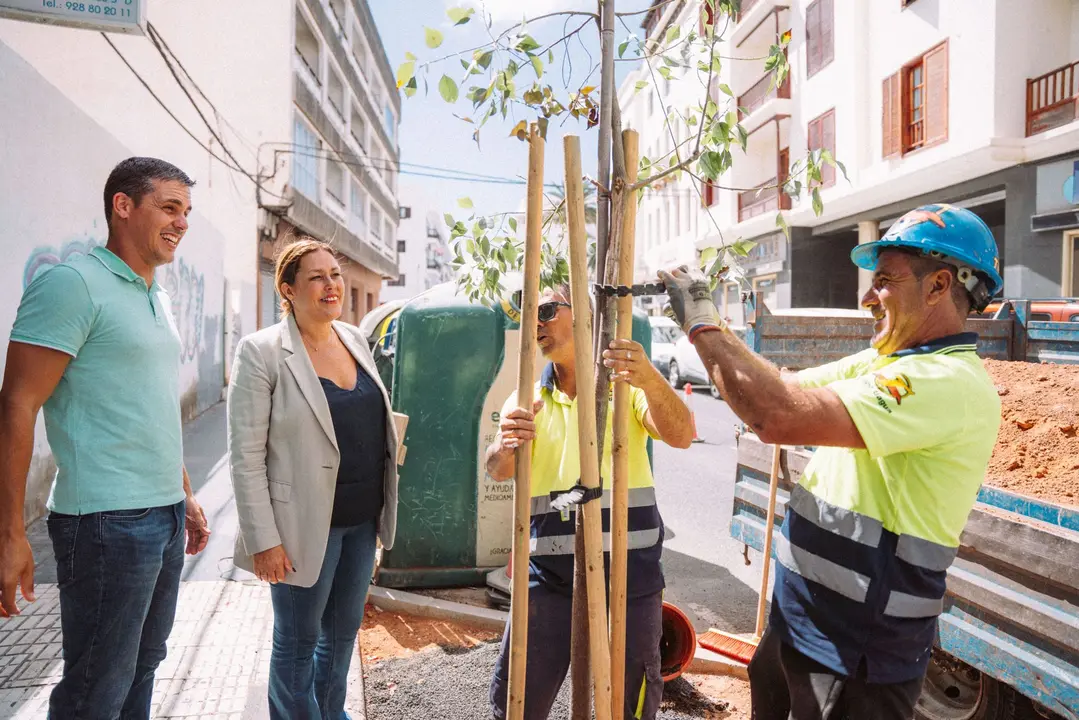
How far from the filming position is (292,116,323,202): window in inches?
723

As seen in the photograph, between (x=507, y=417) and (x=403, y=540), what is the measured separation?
310 centimetres

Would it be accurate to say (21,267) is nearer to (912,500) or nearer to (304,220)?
(912,500)

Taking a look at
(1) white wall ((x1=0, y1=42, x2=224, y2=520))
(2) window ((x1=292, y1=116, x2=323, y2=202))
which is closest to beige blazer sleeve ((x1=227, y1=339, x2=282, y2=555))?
(1) white wall ((x1=0, y1=42, x2=224, y2=520))

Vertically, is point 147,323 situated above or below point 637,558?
above

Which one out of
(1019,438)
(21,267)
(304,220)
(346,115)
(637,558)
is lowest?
(637,558)

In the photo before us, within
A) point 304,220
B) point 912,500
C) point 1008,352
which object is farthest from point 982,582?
point 304,220

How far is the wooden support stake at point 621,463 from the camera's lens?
157 centimetres

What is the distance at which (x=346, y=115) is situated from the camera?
25.9m

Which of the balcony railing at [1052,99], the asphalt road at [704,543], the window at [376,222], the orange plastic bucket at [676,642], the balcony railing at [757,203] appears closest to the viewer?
the orange plastic bucket at [676,642]

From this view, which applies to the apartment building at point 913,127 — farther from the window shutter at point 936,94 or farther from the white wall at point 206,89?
the white wall at point 206,89

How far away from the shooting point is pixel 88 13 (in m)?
4.40

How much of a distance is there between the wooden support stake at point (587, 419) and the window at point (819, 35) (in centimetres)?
1723

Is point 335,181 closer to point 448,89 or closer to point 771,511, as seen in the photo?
point 771,511

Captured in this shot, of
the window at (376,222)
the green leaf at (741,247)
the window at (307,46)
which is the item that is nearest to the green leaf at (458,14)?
the green leaf at (741,247)
